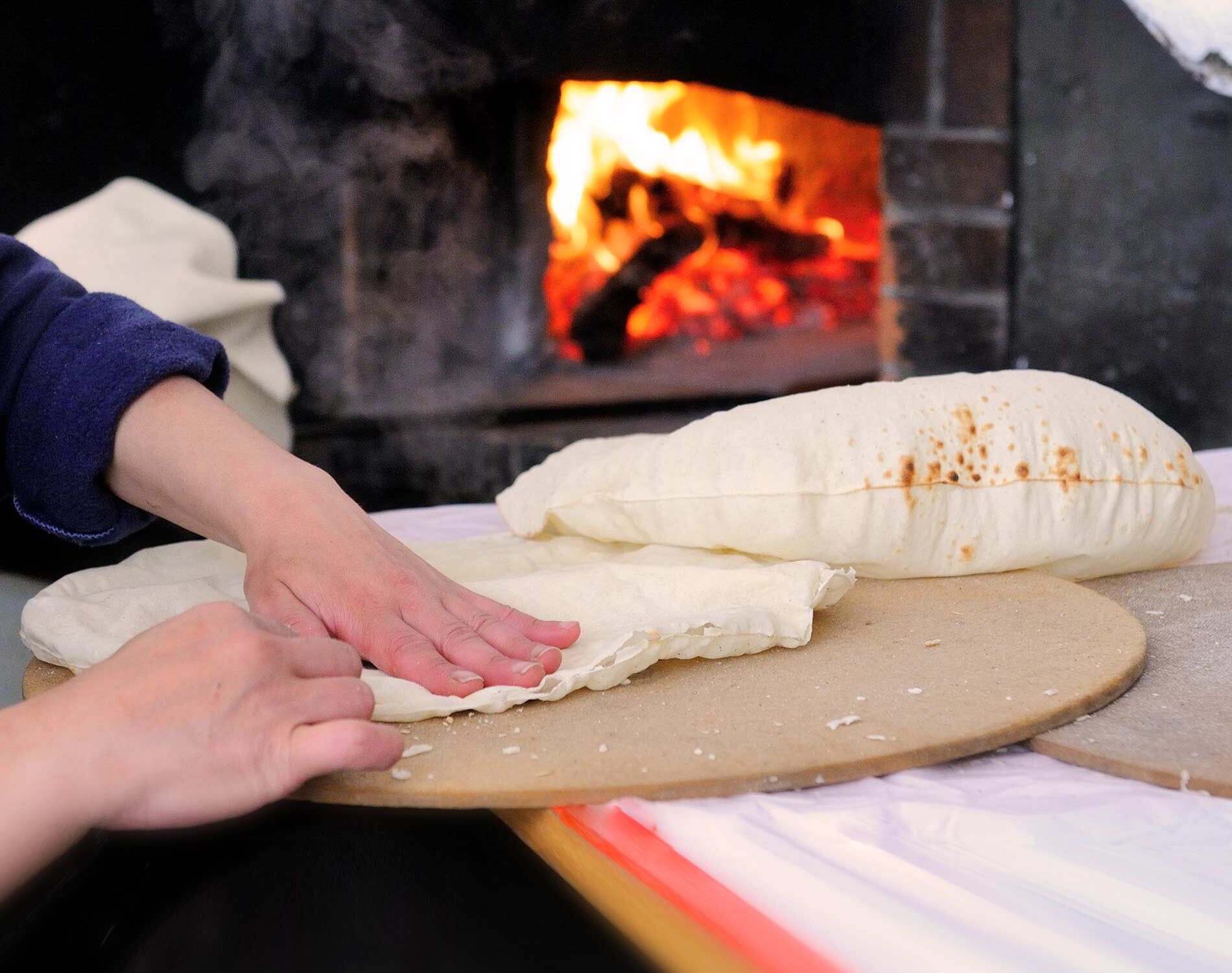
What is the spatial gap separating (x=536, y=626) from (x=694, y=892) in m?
0.28

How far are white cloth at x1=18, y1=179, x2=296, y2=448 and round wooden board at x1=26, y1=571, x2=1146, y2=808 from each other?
0.81 m

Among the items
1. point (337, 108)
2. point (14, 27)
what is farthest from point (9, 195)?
point (337, 108)

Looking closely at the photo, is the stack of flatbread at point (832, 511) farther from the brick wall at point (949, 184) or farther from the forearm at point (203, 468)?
the brick wall at point (949, 184)

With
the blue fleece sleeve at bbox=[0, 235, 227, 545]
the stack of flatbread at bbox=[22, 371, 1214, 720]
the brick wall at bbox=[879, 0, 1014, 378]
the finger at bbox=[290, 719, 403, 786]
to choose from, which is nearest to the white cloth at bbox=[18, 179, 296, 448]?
the blue fleece sleeve at bbox=[0, 235, 227, 545]

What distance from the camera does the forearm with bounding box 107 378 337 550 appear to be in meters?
0.88

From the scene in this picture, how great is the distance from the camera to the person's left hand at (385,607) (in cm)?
76

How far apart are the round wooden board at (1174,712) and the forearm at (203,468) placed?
1.72 ft

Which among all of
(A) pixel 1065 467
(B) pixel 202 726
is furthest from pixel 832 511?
(B) pixel 202 726

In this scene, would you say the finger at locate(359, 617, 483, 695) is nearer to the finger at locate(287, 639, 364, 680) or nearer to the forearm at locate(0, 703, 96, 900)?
the finger at locate(287, 639, 364, 680)

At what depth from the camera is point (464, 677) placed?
733 millimetres

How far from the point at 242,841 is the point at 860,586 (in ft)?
1.70

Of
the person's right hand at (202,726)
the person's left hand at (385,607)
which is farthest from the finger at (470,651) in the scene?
the person's right hand at (202,726)

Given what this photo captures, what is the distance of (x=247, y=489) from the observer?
885 millimetres

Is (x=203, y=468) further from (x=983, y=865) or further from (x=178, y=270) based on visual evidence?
(x=178, y=270)
